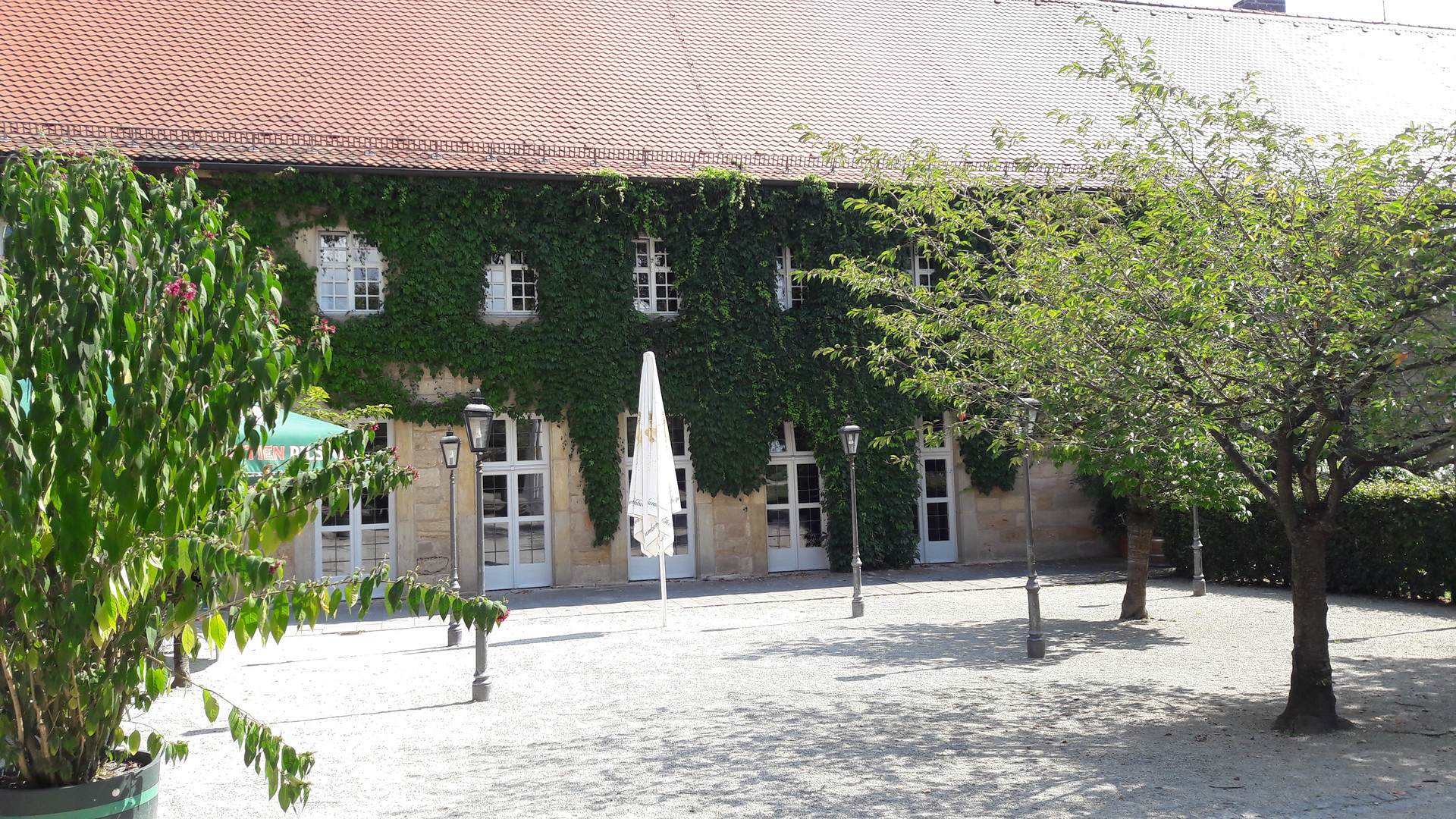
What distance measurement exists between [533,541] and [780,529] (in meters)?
4.00

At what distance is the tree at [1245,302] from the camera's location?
567 centimetres

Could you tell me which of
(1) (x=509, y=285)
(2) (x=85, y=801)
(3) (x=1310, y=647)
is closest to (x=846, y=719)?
(3) (x=1310, y=647)

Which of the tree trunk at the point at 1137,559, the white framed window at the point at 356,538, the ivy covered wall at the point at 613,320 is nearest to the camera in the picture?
the tree trunk at the point at 1137,559

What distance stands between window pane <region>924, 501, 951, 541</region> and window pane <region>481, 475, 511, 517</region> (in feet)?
23.3

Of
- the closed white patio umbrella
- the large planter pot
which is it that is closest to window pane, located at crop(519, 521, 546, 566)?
the closed white patio umbrella

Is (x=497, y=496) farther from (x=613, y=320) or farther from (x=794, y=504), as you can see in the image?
(x=794, y=504)

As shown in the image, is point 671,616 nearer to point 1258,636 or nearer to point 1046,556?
point 1258,636

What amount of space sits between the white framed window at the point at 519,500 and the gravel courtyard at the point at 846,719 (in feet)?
12.4

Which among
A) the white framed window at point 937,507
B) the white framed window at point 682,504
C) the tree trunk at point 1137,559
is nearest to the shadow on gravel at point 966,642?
the tree trunk at point 1137,559

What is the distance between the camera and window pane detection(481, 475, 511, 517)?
16641mm

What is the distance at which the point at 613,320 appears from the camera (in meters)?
16.5

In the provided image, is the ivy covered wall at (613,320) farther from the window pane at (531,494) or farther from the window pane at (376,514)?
the window pane at (376,514)

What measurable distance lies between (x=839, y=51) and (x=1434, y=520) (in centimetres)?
1399

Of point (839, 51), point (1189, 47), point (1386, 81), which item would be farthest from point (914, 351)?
point (1386, 81)
